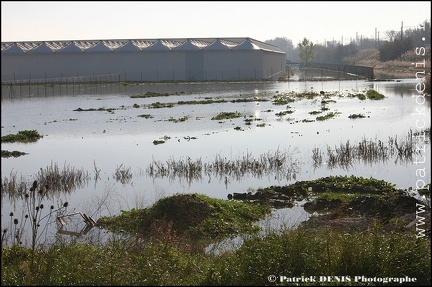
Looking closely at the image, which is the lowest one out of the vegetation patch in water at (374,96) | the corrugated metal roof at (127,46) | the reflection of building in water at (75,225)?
the reflection of building in water at (75,225)

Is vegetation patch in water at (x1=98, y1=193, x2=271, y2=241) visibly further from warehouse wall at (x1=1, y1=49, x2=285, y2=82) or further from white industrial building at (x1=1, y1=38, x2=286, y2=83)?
warehouse wall at (x1=1, y1=49, x2=285, y2=82)

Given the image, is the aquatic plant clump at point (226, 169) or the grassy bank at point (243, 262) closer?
the grassy bank at point (243, 262)

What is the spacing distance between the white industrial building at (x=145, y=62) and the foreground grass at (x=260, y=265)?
55642 mm

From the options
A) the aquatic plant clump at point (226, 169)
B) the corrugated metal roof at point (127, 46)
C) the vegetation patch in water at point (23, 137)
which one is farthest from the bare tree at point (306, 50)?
the aquatic plant clump at point (226, 169)

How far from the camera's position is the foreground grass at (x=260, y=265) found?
6.94m

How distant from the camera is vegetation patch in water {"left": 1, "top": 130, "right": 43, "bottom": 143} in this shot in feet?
80.7

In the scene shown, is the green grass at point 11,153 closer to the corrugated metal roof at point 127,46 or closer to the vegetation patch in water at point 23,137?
the vegetation patch in water at point 23,137

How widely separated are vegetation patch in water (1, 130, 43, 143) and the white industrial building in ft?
126

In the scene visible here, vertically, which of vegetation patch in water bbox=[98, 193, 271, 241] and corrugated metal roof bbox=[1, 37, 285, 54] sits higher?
corrugated metal roof bbox=[1, 37, 285, 54]

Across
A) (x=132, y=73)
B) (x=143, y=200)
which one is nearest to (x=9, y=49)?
(x=132, y=73)

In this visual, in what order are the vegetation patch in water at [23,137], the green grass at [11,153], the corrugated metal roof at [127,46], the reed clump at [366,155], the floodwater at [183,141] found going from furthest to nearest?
the corrugated metal roof at [127,46]
the vegetation patch in water at [23,137]
the green grass at [11,153]
the reed clump at [366,155]
the floodwater at [183,141]

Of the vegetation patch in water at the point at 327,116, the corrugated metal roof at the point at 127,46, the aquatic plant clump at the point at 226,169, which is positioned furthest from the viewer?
the corrugated metal roof at the point at 127,46

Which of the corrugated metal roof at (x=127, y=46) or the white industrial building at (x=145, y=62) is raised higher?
the corrugated metal roof at (x=127, y=46)

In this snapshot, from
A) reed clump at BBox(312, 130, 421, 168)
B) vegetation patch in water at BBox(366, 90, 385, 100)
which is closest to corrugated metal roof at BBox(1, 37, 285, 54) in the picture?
vegetation patch in water at BBox(366, 90, 385, 100)
